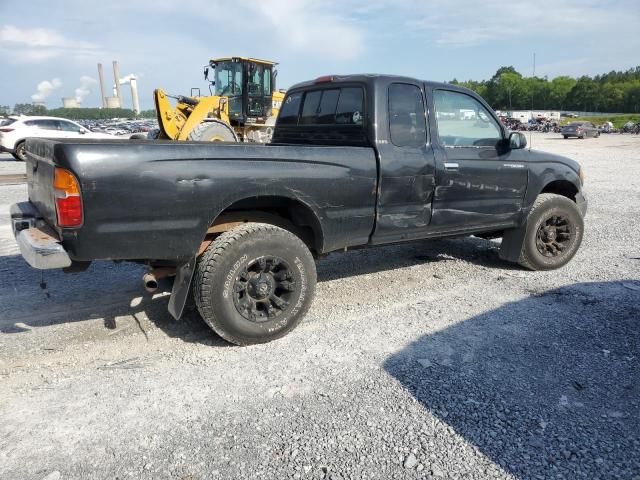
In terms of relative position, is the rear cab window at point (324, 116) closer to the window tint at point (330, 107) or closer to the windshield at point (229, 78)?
the window tint at point (330, 107)

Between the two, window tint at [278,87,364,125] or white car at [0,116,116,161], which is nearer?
window tint at [278,87,364,125]

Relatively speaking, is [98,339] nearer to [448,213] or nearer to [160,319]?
[160,319]

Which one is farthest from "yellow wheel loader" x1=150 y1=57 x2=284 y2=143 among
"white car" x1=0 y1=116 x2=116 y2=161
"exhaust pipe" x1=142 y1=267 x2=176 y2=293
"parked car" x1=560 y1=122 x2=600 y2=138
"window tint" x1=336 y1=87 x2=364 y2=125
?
"parked car" x1=560 y1=122 x2=600 y2=138

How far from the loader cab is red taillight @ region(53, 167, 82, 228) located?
13244mm

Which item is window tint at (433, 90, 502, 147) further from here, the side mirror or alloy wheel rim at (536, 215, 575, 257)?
alloy wheel rim at (536, 215, 575, 257)

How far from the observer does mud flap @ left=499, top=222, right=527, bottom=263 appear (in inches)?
215

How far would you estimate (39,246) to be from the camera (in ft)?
10.3

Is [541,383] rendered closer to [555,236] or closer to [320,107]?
[555,236]

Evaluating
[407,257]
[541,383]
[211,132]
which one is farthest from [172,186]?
[211,132]

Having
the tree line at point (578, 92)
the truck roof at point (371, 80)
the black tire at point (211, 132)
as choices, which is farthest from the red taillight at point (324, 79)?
the tree line at point (578, 92)

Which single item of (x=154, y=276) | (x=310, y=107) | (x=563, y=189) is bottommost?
(x=154, y=276)

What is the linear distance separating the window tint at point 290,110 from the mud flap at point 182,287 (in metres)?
2.27

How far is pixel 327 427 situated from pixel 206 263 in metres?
1.43

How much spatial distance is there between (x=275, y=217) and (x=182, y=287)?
95 cm
